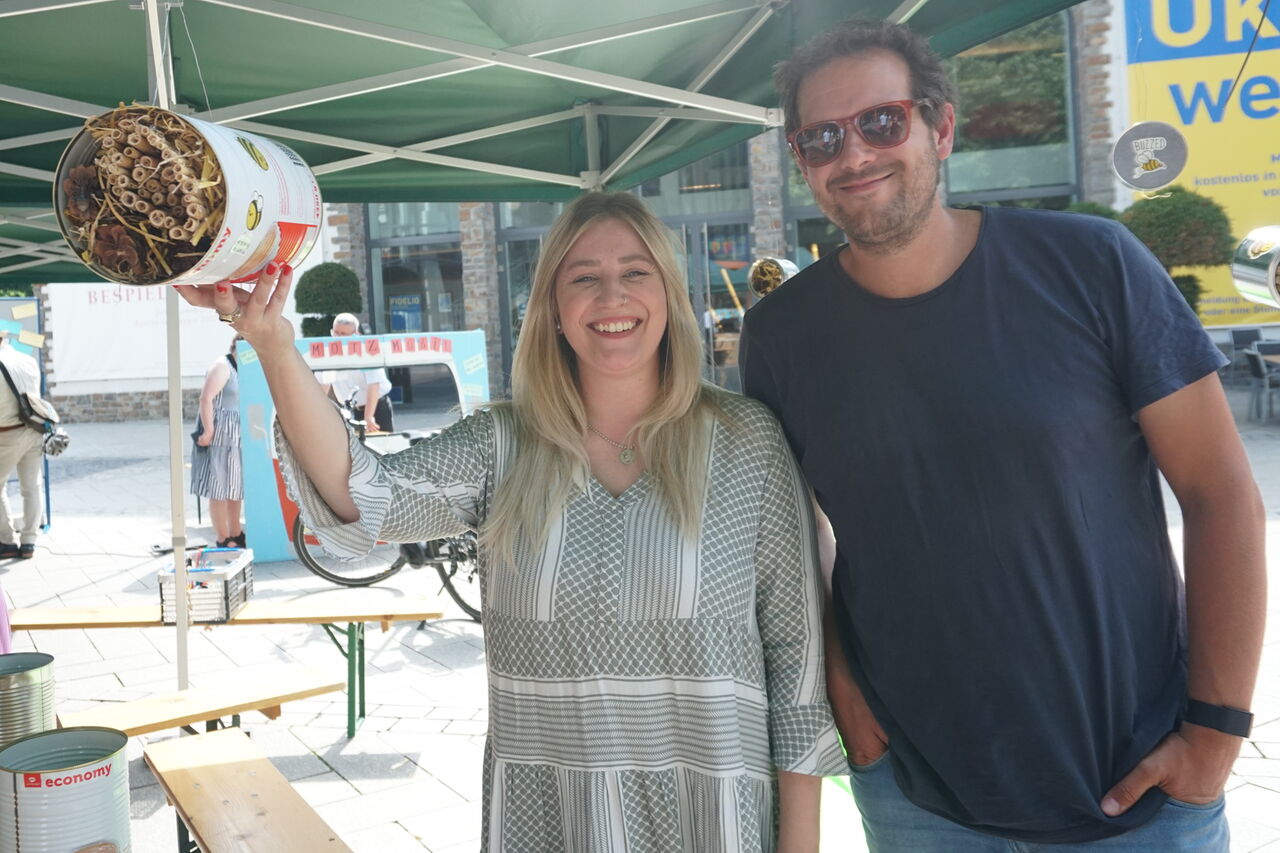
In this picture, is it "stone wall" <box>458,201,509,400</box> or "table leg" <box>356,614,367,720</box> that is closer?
"table leg" <box>356,614,367,720</box>

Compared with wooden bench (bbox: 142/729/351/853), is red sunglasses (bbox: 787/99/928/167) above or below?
above

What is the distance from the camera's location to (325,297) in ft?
41.1

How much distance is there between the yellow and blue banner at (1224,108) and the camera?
14.1 meters

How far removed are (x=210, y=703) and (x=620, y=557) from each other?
256cm

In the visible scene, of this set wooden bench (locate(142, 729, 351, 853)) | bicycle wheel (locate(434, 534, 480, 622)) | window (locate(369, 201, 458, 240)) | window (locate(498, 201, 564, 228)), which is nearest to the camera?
wooden bench (locate(142, 729, 351, 853))

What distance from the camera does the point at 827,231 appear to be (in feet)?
52.5

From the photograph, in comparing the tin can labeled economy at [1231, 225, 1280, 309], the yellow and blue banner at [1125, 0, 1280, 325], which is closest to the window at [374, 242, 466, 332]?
the yellow and blue banner at [1125, 0, 1280, 325]

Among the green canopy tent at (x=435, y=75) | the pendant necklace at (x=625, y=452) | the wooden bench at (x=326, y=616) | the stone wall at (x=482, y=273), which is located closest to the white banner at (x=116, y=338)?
the stone wall at (x=482, y=273)

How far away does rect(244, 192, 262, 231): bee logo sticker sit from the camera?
4.35 ft

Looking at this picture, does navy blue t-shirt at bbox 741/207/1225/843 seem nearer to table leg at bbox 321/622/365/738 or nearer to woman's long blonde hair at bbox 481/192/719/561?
woman's long blonde hair at bbox 481/192/719/561

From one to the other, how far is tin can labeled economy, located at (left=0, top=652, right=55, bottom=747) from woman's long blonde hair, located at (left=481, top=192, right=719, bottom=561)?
1.00 m

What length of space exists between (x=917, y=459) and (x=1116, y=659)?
1.32 ft

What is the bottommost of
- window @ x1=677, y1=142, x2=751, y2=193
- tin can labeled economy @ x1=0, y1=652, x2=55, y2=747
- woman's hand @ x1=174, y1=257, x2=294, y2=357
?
tin can labeled economy @ x1=0, y1=652, x2=55, y2=747

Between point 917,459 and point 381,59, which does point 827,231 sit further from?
point 917,459
